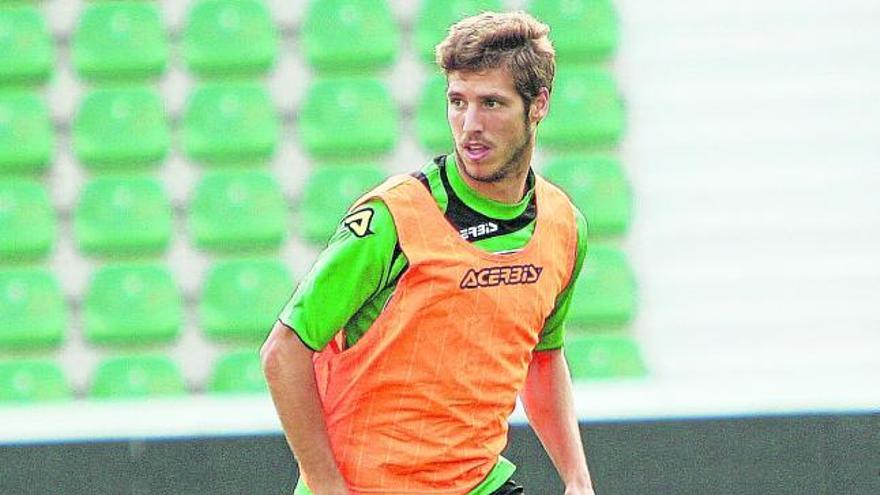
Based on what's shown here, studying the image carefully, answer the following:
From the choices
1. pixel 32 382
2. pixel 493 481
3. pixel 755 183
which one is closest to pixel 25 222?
pixel 32 382

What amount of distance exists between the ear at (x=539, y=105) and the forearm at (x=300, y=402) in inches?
24.2

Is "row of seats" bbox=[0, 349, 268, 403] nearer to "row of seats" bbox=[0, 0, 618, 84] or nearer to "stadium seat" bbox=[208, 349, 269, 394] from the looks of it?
"stadium seat" bbox=[208, 349, 269, 394]

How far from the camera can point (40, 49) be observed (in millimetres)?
6941

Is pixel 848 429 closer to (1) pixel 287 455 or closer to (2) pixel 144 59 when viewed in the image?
(1) pixel 287 455

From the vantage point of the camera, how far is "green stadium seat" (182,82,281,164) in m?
6.85

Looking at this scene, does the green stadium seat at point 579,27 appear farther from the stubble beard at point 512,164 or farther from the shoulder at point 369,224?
the shoulder at point 369,224

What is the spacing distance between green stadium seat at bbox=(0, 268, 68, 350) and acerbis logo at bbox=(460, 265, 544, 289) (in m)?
4.25

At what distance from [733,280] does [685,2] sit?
1306 millimetres

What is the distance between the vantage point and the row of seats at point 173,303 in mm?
6684

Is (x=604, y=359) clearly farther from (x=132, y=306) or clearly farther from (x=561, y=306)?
(x=561, y=306)

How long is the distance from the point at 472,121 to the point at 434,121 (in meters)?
4.07

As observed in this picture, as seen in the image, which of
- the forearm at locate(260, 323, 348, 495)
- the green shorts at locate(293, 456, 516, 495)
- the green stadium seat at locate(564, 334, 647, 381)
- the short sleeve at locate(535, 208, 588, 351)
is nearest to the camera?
the forearm at locate(260, 323, 348, 495)

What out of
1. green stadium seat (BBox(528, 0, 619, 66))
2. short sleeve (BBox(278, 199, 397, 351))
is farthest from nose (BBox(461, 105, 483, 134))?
green stadium seat (BBox(528, 0, 619, 66))

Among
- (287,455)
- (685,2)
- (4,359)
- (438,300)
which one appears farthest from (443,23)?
(438,300)
